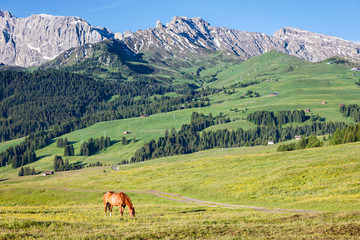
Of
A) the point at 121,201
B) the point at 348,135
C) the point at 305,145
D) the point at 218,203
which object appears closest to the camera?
the point at 121,201

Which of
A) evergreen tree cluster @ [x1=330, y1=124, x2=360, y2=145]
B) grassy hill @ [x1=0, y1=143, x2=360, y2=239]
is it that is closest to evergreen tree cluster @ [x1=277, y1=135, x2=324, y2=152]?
evergreen tree cluster @ [x1=330, y1=124, x2=360, y2=145]

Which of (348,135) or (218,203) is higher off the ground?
(348,135)

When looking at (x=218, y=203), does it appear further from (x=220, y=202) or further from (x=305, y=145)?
(x=305, y=145)

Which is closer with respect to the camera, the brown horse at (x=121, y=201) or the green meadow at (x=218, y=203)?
the green meadow at (x=218, y=203)

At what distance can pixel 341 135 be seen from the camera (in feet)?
436

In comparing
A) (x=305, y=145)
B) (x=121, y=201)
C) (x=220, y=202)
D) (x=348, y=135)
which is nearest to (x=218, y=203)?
(x=220, y=202)

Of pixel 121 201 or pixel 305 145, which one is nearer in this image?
pixel 121 201

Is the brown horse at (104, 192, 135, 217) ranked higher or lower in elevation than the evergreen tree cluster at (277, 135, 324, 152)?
higher

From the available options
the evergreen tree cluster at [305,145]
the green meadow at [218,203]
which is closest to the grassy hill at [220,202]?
the green meadow at [218,203]

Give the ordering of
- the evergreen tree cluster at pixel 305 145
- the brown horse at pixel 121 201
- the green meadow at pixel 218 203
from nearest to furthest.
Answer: the green meadow at pixel 218 203
the brown horse at pixel 121 201
the evergreen tree cluster at pixel 305 145

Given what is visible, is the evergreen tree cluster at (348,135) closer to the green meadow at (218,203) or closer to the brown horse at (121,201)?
the green meadow at (218,203)

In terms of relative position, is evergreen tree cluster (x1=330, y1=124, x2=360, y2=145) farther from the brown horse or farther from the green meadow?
the brown horse

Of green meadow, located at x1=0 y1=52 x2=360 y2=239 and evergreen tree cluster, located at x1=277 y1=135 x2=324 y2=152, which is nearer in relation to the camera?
green meadow, located at x1=0 y1=52 x2=360 y2=239

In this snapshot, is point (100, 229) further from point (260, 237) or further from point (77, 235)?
point (260, 237)
